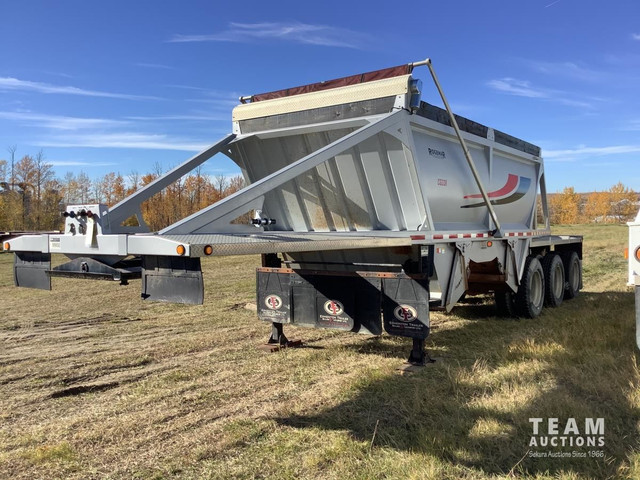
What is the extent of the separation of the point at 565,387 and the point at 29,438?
425 cm

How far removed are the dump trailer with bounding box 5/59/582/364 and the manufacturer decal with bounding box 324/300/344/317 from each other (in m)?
0.02

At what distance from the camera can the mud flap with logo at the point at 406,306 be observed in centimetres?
487

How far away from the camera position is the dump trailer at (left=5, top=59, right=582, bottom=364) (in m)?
4.04

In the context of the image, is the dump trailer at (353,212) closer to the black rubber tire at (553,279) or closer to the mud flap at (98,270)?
the mud flap at (98,270)

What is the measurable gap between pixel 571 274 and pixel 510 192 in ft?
9.88

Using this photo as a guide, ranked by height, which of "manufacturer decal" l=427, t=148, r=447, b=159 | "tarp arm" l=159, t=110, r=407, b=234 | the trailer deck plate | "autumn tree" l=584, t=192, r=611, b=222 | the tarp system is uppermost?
"autumn tree" l=584, t=192, r=611, b=222

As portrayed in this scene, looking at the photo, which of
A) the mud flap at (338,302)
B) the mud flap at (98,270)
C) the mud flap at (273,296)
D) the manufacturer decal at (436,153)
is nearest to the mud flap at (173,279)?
the mud flap at (98,270)

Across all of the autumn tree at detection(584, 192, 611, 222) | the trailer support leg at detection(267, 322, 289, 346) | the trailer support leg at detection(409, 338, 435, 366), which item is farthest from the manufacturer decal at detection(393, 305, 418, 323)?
the autumn tree at detection(584, 192, 611, 222)

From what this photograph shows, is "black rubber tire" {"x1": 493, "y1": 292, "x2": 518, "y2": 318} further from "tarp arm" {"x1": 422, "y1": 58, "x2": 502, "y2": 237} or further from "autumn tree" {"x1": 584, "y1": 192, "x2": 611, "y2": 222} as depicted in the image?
"autumn tree" {"x1": 584, "y1": 192, "x2": 611, "y2": 222}

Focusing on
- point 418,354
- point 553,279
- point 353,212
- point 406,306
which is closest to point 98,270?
point 406,306

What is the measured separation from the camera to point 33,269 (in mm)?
4152

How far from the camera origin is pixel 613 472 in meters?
3.01

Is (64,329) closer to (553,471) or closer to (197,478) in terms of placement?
(197,478)

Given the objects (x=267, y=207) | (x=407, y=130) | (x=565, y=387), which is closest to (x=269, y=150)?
(x=267, y=207)
